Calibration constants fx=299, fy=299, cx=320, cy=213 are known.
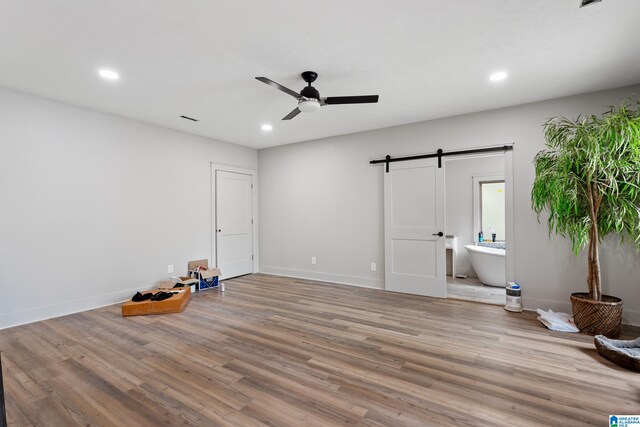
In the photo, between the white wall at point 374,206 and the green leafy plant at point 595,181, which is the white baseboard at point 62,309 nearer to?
the white wall at point 374,206

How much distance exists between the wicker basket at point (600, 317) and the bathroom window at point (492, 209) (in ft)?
10.3

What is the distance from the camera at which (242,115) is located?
4.39m

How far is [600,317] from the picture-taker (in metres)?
3.07

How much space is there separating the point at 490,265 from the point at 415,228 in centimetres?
175

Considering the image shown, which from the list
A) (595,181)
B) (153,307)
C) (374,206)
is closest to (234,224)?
(153,307)

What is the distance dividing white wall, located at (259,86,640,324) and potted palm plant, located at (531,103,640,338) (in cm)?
40

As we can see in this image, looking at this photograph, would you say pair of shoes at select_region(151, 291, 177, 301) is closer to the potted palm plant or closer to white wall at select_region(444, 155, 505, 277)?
the potted palm plant

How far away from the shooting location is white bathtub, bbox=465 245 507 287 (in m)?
5.22

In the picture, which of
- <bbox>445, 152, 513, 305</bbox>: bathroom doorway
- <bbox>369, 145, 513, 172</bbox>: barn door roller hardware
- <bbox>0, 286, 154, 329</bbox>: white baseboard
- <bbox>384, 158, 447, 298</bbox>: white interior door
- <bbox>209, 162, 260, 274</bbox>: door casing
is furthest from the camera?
<bbox>445, 152, 513, 305</bbox>: bathroom doorway

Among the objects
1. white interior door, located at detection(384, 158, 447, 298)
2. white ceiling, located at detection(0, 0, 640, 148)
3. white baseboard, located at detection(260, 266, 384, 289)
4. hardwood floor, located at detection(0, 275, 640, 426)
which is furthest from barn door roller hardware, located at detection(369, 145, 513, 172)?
hardwood floor, located at detection(0, 275, 640, 426)

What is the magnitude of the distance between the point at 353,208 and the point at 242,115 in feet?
7.98

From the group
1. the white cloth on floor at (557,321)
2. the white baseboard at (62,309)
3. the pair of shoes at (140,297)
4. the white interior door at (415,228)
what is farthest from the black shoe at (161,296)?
the white cloth on floor at (557,321)

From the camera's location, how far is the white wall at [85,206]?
3479 millimetres

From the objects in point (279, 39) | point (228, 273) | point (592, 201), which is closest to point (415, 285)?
point (592, 201)
